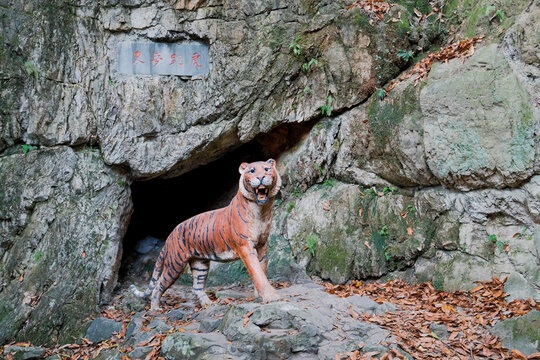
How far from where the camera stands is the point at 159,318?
638 centimetres

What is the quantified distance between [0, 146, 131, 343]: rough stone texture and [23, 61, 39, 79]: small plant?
3.97 ft

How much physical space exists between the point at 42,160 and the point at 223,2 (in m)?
3.97

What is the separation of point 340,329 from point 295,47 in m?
4.94

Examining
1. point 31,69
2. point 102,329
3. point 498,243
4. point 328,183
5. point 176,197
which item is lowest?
point 102,329

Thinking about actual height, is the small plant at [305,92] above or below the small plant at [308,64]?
below

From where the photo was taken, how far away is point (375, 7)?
7.96 meters

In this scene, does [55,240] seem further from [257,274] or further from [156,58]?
[257,274]

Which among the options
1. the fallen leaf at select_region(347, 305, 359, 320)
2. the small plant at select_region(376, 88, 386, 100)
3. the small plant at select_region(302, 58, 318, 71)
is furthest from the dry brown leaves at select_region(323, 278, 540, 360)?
the small plant at select_region(302, 58, 318, 71)

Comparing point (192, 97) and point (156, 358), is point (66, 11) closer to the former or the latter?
point (192, 97)

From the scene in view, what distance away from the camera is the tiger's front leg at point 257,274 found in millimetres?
5316

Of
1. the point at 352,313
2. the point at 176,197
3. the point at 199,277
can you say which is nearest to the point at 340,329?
the point at 352,313

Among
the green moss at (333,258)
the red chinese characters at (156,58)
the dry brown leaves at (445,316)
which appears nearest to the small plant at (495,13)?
the dry brown leaves at (445,316)

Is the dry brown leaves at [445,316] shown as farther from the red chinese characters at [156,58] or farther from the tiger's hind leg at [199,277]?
the red chinese characters at [156,58]

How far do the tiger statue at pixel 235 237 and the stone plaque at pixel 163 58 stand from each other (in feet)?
9.68
